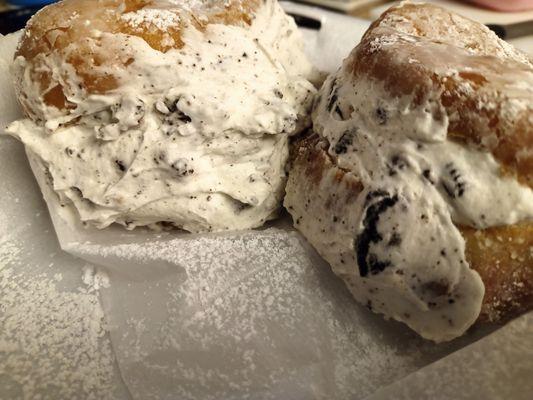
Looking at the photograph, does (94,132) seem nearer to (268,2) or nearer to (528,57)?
(268,2)

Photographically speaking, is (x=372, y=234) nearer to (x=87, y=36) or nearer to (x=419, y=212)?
(x=419, y=212)

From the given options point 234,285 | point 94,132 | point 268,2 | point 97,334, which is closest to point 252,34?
point 268,2

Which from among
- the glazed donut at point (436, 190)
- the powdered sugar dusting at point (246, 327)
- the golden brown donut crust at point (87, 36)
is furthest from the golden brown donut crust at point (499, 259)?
the golden brown donut crust at point (87, 36)

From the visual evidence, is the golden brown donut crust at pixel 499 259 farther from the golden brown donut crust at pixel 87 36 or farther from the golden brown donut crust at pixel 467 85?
the golden brown donut crust at pixel 87 36

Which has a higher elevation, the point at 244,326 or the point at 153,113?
the point at 153,113

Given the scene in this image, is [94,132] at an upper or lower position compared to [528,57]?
lower

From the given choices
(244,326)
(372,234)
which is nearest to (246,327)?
(244,326)
